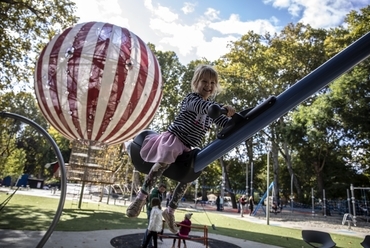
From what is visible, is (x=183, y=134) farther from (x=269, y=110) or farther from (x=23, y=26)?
(x=23, y=26)

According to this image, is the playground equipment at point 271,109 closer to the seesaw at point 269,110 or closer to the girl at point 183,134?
the seesaw at point 269,110

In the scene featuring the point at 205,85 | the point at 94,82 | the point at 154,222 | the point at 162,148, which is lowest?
the point at 154,222

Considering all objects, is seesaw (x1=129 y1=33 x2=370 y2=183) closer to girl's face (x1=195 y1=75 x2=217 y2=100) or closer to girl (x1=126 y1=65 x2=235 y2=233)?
girl (x1=126 y1=65 x2=235 y2=233)

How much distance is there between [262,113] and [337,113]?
2380cm

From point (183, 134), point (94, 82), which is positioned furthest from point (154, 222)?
point (183, 134)

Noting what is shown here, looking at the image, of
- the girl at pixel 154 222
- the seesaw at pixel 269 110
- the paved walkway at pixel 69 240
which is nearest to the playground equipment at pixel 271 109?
the seesaw at pixel 269 110

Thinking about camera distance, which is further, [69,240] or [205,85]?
[69,240]

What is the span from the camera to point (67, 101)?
19.5 feet

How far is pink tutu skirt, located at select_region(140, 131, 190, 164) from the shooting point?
63.3 inches

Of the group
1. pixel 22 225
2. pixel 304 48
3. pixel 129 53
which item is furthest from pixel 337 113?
pixel 22 225

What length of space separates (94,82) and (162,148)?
4778 millimetres

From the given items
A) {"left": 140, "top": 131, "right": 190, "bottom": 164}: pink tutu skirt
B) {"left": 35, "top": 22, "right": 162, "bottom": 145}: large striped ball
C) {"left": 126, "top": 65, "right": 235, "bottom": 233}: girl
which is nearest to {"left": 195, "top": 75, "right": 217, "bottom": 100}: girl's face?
{"left": 126, "top": 65, "right": 235, "bottom": 233}: girl

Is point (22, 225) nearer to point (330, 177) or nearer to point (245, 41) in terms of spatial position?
point (245, 41)

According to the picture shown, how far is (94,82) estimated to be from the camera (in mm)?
5922
